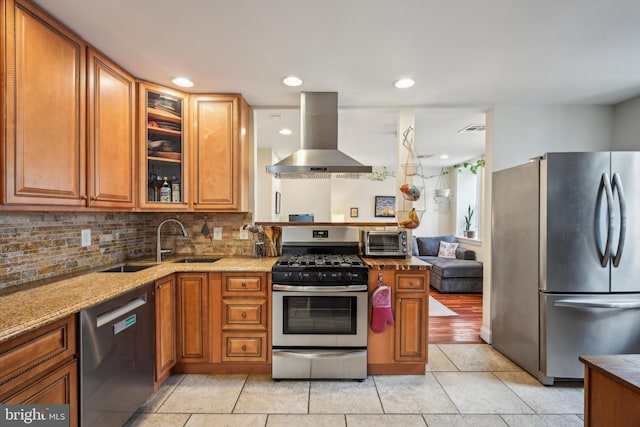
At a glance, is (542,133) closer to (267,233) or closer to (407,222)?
(407,222)

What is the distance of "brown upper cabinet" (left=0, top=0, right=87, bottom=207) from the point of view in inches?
56.9

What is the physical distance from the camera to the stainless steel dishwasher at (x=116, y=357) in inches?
57.1

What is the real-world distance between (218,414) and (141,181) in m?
1.84

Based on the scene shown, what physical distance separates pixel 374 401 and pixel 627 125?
347 cm

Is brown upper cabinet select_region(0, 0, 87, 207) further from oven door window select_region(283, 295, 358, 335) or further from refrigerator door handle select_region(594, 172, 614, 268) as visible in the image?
refrigerator door handle select_region(594, 172, 614, 268)

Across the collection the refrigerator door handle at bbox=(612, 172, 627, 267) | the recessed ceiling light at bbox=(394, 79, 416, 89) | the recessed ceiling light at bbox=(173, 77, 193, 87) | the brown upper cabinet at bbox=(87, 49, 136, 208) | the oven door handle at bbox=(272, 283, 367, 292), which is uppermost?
the recessed ceiling light at bbox=(173, 77, 193, 87)

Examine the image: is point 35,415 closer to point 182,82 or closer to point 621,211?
point 182,82

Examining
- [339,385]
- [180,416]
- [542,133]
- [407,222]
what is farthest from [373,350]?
[542,133]

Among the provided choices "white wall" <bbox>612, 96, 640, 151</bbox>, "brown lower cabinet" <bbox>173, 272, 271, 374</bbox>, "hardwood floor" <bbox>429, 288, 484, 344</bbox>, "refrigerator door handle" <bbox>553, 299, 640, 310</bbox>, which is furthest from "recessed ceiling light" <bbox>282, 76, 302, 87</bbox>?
"white wall" <bbox>612, 96, 640, 151</bbox>

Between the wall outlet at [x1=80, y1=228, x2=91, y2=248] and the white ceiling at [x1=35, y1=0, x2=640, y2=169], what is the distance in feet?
4.19

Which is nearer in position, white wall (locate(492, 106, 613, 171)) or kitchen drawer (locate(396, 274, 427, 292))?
kitchen drawer (locate(396, 274, 427, 292))

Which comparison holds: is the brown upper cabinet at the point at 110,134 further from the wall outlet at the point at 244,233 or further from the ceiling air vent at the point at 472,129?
the ceiling air vent at the point at 472,129

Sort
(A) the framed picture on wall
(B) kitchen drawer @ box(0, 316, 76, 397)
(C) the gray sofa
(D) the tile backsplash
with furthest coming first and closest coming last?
(A) the framed picture on wall < (C) the gray sofa < (D) the tile backsplash < (B) kitchen drawer @ box(0, 316, 76, 397)

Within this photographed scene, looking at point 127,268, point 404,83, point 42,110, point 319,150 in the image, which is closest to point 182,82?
point 42,110
